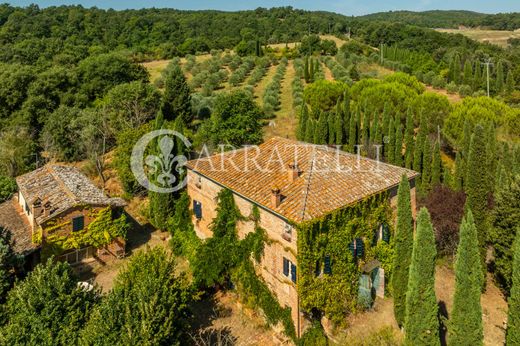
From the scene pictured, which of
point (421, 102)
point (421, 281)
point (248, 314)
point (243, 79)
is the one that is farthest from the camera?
point (243, 79)

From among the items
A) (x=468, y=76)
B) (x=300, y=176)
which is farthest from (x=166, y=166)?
(x=468, y=76)

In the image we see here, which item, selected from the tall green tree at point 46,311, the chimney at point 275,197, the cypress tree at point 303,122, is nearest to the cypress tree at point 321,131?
the cypress tree at point 303,122

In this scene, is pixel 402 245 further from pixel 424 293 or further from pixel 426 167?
pixel 426 167

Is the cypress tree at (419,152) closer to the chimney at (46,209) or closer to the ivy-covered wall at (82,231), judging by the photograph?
the ivy-covered wall at (82,231)

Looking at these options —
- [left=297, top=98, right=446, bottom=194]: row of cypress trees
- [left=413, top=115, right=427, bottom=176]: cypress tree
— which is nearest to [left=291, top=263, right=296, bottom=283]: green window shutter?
[left=297, top=98, right=446, bottom=194]: row of cypress trees

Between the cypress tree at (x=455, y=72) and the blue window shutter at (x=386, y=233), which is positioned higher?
the cypress tree at (x=455, y=72)

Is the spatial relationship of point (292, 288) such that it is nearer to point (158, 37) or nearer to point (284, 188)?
point (284, 188)

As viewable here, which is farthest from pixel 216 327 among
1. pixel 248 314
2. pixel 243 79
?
pixel 243 79
